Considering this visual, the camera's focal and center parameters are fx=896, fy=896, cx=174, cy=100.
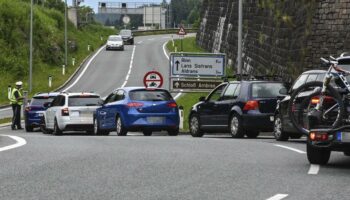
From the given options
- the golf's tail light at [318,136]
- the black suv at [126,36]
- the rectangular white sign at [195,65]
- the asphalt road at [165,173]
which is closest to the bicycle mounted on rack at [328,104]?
the golf's tail light at [318,136]

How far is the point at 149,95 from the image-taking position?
25766mm

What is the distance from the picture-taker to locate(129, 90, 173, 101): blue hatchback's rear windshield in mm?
25531

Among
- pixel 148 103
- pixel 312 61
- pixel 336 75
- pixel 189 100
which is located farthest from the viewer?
pixel 189 100

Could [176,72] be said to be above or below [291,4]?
below

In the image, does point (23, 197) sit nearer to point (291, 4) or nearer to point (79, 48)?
point (291, 4)

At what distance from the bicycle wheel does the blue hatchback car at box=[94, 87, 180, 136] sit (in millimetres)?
11275

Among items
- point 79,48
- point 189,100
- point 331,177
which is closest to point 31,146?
point 331,177

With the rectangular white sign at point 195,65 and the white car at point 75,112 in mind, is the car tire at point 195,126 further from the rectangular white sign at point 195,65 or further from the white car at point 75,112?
the rectangular white sign at point 195,65

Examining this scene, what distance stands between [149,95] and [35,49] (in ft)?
159

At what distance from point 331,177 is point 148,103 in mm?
13919

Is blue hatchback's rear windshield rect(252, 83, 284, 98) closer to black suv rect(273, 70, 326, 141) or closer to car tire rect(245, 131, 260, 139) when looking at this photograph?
car tire rect(245, 131, 260, 139)

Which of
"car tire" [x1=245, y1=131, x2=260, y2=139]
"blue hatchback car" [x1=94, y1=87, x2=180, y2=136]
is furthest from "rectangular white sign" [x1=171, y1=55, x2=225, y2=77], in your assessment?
"car tire" [x1=245, y1=131, x2=260, y2=139]

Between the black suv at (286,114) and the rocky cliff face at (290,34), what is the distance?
1182cm

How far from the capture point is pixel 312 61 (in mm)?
35031
